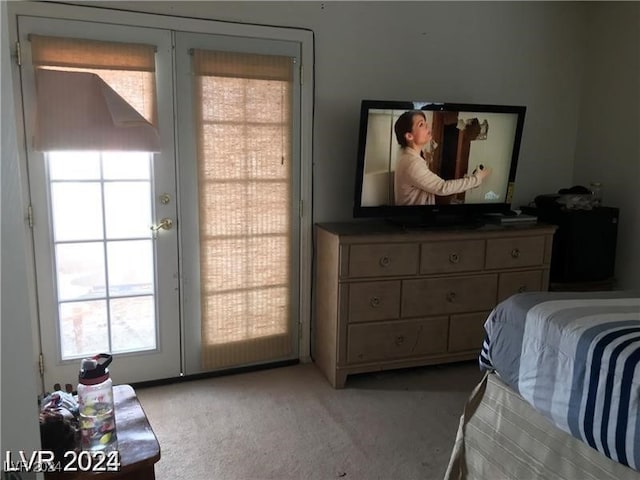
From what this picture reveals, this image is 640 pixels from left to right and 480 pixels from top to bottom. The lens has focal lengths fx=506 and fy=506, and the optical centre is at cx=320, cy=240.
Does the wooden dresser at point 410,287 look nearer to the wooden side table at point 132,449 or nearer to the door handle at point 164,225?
the door handle at point 164,225

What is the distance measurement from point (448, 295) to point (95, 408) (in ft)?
6.98

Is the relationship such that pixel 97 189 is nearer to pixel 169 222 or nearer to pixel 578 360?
pixel 169 222

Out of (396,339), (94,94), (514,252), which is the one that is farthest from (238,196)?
(514,252)

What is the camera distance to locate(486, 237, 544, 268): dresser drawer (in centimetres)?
310

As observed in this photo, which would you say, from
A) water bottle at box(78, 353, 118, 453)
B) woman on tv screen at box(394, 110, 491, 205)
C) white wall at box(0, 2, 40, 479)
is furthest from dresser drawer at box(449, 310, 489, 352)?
white wall at box(0, 2, 40, 479)

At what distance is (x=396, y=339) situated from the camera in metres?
2.99

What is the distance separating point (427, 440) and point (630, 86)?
Answer: 2721 mm

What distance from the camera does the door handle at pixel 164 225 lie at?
9.37 ft

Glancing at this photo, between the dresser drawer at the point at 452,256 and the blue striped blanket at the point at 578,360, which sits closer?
the blue striped blanket at the point at 578,360

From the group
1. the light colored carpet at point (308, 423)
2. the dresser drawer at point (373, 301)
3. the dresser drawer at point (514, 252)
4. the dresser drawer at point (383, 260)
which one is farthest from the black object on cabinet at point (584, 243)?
the dresser drawer at point (373, 301)

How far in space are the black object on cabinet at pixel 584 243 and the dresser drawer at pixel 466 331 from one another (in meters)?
0.70

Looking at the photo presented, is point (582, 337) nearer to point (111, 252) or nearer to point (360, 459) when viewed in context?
point (360, 459)

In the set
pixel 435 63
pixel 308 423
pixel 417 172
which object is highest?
pixel 435 63

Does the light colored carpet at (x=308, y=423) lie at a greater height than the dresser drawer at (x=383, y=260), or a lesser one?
lesser
